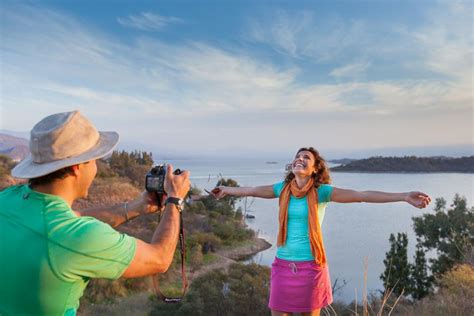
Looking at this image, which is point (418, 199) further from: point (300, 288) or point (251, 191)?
point (251, 191)

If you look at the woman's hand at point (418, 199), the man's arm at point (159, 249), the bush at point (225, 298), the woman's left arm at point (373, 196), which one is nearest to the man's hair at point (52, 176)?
the man's arm at point (159, 249)

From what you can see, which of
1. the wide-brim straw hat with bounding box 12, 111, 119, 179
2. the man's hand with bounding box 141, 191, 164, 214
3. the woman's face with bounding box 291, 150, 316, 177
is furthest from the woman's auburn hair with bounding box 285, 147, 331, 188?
the wide-brim straw hat with bounding box 12, 111, 119, 179

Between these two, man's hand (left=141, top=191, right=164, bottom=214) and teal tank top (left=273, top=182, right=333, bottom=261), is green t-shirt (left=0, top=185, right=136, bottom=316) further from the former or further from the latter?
teal tank top (left=273, top=182, right=333, bottom=261)

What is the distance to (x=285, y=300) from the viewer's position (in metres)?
2.81

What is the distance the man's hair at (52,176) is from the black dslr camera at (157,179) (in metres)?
0.42

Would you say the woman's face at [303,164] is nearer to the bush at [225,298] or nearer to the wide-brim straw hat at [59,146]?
the wide-brim straw hat at [59,146]

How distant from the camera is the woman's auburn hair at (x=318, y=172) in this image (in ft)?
10.2

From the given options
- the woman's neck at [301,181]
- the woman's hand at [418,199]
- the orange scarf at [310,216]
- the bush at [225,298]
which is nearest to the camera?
the woman's hand at [418,199]

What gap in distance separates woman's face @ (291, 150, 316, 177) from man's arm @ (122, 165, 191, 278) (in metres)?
1.72

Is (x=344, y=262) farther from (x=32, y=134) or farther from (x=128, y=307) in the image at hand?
(x=32, y=134)

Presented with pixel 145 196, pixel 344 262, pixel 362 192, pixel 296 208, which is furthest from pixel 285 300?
pixel 344 262

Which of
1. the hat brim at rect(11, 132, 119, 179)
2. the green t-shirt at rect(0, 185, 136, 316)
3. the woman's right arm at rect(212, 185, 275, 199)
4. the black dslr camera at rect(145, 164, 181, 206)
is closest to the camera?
the green t-shirt at rect(0, 185, 136, 316)

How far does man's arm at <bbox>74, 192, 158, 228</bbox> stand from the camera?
1.81 m

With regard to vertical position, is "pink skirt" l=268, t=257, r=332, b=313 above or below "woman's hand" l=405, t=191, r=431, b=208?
below
